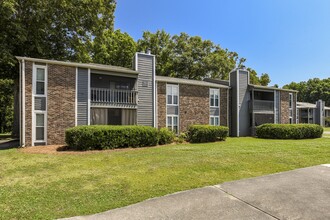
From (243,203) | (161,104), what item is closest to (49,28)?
(161,104)

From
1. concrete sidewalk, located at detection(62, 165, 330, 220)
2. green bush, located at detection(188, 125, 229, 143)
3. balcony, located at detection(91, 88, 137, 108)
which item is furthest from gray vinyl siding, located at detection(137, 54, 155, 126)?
concrete sidewalk, located at detection(62, 165, 330, 220)

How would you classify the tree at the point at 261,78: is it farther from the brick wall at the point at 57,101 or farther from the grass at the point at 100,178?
the brick wall at the point at 57,101

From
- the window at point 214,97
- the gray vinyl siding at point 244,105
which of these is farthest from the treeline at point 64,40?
the window at point 214,97

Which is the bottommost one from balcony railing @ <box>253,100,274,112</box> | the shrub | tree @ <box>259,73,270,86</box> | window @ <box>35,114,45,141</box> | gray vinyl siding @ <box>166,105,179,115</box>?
the shrub

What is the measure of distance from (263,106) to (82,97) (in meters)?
18.4

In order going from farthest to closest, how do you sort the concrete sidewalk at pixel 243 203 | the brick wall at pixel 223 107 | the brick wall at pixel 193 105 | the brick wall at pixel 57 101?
the brick wall at pixel 223 107, the brick wall at pixel 193 105, the brick wall at pixel 57 101, the concrete sidewalk at pixel 243 203

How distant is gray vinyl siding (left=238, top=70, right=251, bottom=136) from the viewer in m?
21.8

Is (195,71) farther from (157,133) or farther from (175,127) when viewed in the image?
(157,133)

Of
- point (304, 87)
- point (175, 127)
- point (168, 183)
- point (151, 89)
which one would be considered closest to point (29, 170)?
point (168, 183)

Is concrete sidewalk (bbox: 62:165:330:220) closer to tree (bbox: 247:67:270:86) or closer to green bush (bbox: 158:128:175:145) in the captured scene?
green bush (bbox: 158:128:175:145)

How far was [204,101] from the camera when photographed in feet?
65.7

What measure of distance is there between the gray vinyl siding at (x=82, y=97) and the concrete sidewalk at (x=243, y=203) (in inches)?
437

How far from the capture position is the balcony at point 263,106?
73.5 feet

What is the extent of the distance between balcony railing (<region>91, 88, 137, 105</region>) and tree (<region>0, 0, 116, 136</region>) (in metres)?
7.02
